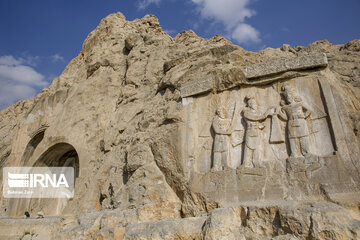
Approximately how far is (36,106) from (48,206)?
16.0ft

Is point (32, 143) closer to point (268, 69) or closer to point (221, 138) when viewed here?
point (221, 138)

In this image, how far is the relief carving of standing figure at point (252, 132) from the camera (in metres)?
6.26

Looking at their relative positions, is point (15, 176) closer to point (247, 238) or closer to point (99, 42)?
point (99, 42)

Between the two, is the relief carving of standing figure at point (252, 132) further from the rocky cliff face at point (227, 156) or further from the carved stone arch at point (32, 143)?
the carved stone arch at point (32, 143)

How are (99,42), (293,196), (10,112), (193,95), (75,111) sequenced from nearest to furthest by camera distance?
(293,196) < (193,95) < (75,111) < (99,42) < (10,112)

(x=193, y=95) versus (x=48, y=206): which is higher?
(x=193, y=95)

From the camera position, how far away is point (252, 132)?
6449mm

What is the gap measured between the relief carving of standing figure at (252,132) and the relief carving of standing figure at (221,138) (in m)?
0.45

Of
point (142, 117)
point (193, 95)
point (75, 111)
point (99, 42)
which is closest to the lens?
point (193, 95)

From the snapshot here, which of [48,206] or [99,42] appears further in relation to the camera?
[99,42]

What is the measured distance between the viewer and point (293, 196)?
5555 millimetres

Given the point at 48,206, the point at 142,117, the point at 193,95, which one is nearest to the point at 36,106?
the point at 48,206

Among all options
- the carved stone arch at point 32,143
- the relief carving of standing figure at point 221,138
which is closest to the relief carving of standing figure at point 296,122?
the relief carving of standing figure at point 221,138

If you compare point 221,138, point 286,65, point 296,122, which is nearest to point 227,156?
point 221,138
